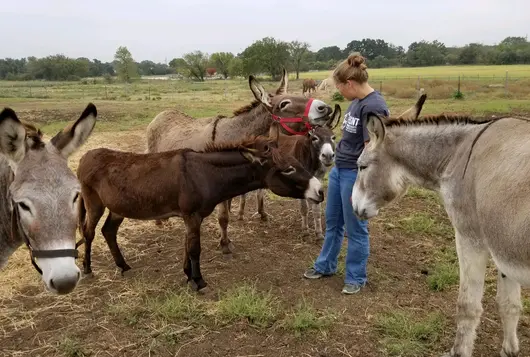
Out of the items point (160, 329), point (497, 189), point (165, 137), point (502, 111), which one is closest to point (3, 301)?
point (160, 329)

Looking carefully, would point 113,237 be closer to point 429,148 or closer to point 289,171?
point 289,171

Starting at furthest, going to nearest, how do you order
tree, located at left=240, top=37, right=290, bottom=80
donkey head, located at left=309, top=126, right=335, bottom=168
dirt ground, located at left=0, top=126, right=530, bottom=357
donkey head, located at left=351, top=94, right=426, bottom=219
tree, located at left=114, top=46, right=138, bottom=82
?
tree, located at left=114, top=46, right=138, bottom=82 → tree, located at left=240, top=37, right=290, bottom=80 → donkey head, located at left=309, top=126, right=335, bottom=168 → dirt ground, located at left=0, top=126, right=530, bottom=357 → donkey head, located at left=351, top=94, right=426, bottom=219

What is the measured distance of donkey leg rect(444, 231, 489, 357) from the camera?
306 cm

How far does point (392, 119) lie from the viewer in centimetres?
357

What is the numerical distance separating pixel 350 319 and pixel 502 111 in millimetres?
17415

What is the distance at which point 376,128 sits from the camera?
3.43m

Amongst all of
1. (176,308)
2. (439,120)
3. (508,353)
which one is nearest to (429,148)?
(439,120)

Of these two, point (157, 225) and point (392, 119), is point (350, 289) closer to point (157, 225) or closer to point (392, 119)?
point (392, 119)

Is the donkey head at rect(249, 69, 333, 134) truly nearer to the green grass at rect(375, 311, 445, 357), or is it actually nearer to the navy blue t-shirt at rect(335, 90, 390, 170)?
the navy blue t-shirt at rect(335, 90, 390, 170)

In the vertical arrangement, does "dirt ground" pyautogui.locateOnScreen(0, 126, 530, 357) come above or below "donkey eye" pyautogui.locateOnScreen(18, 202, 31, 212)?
below

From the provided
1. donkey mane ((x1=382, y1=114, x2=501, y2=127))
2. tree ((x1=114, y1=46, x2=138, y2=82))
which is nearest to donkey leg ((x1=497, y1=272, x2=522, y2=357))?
donkey mane ((x1=382, y1=114, x2=501, y2=127))

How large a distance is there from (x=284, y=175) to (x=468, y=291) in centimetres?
214

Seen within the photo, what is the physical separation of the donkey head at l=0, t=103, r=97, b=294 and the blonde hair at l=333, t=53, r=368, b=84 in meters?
2.66

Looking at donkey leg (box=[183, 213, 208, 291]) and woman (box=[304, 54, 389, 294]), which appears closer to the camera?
woman (box=[304, 54, 389, 294])
